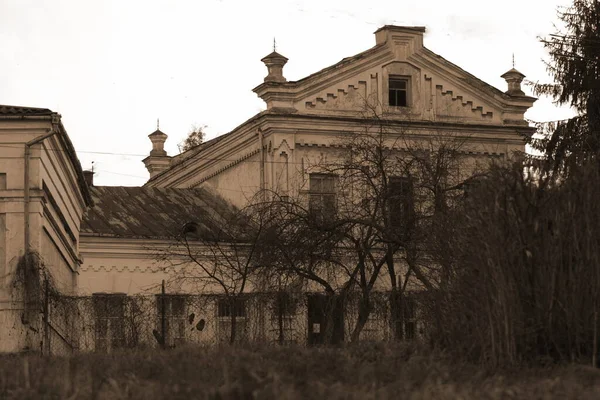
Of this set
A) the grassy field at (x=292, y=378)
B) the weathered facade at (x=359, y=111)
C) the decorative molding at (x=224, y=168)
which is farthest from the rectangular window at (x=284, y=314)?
the grassy field at (x=292, y=378)

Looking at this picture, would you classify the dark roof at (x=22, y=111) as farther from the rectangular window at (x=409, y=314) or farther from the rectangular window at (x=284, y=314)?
the rectangular window at (x=409, y=314)

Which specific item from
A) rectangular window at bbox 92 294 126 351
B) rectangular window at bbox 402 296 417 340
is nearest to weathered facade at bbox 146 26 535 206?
rectangular window at bbox 402 296 417 340

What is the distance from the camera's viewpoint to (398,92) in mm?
46750

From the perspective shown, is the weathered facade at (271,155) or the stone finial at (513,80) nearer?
the weathered facade at (271,155)

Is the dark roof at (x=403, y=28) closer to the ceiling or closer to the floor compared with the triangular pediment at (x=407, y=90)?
closer to the ceiling

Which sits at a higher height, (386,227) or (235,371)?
(386,227)

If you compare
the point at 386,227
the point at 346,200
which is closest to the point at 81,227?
the point at 346,200

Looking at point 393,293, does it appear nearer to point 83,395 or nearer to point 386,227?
point 386,227

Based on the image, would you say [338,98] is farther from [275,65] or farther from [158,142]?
[158,142]

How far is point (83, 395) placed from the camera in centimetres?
1366

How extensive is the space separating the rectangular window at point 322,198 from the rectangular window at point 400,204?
1441mm

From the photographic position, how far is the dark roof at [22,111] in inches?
Result: 1211

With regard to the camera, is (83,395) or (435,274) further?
(435,274)

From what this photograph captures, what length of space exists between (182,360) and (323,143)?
28.5 metres
